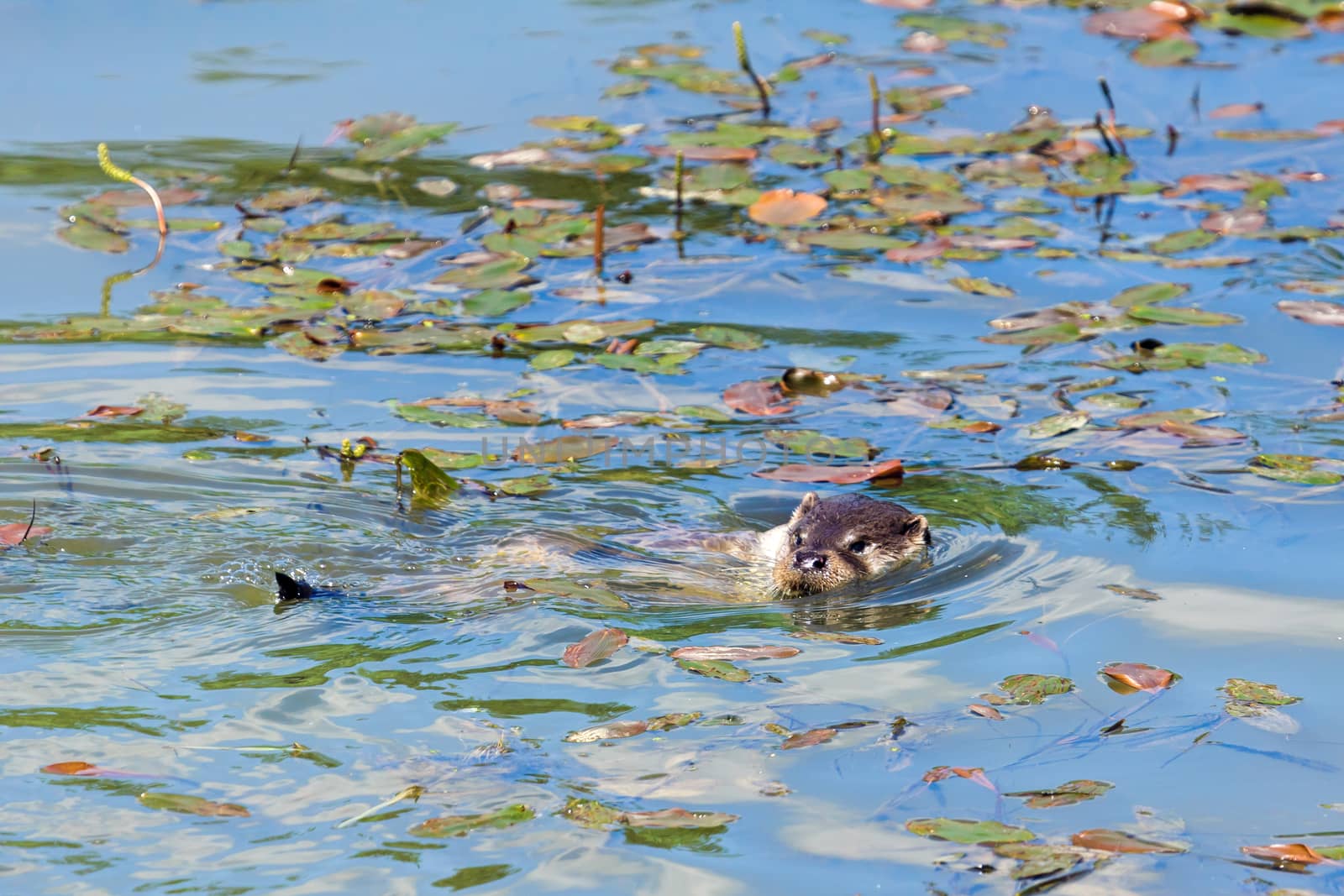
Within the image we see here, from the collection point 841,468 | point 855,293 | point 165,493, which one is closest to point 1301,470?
point 841,468

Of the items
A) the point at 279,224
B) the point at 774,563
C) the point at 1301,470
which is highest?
the point at 279,224

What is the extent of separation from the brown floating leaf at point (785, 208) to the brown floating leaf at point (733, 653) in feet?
14.0

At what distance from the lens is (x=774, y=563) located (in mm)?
6059

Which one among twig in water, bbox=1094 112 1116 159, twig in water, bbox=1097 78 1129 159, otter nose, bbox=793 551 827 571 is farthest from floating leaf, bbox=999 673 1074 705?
twig in water, bbox=1097 78 1129 159

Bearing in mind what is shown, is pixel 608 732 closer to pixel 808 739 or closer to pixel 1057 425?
pixel 808 739


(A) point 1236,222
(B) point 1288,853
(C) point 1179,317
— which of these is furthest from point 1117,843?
(A) point 1236,222

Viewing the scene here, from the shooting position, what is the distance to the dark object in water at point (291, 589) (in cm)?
498

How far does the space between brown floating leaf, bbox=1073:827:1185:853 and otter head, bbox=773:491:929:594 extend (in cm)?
233

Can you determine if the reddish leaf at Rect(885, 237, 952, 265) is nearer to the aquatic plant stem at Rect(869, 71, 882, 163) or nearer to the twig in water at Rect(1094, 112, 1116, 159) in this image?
the aquatic plant stem at Rect(869, 71, 882, 163)

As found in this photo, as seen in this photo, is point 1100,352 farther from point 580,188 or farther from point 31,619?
point 31,619

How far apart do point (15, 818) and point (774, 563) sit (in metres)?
3.18

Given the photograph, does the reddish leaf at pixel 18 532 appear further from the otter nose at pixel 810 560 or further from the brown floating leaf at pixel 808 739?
the brown floating leaf at pixel 808 739

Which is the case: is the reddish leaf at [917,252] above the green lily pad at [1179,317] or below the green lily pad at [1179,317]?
above

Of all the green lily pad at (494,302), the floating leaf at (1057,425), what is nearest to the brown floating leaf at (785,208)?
the green lily pad at (494,302)
